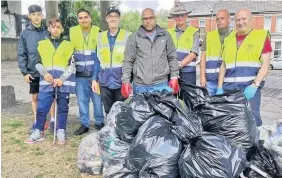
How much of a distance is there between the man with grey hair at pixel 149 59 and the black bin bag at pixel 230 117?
579 millimetres

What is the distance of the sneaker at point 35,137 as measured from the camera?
169 inches

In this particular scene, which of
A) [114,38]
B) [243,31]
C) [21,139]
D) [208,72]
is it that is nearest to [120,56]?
[114,38]

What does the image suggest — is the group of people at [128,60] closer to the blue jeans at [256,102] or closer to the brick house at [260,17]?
the blue jeans at [256,102]

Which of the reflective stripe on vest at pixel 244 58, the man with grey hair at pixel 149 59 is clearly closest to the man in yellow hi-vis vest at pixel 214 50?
the reflective stripe on vest at pixel 244 58

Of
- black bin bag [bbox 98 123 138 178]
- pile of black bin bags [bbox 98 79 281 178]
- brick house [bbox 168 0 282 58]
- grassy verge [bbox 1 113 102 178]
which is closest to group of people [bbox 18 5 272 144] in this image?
grassy verge [bbox 1 113 102 178]

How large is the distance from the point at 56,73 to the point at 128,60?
1077 millimetres

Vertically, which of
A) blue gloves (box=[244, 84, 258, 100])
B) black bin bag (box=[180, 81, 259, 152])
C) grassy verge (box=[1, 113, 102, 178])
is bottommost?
grassy verge (box=[1, 113, 102, 178])

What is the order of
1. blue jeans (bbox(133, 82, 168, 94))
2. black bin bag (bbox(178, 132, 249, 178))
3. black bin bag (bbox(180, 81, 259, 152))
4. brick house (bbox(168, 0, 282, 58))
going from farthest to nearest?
brick house (bbox(168, 0, 282, 58)), blue jeans (bbox(133, 82, 168, 94)), black bin bag (bbox(180, 81, 259, 152)), black bin bag (bbox(178, 132, 249, 178))

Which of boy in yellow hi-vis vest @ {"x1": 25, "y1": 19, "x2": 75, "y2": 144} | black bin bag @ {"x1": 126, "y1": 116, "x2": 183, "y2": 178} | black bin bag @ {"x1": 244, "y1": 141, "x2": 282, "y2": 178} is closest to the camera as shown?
black bin bag @ {"x1": 126, "y1": 116, "x2": 183, "y2": 178}

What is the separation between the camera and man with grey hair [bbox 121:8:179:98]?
358 cm

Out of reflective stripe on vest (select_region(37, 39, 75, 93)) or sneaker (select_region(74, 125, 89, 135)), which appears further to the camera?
sneaker (select_region(74, 125, 89, 135))

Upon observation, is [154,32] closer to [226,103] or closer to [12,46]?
[226,103]

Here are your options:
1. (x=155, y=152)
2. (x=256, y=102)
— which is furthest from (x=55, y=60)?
(x=256, y=102)

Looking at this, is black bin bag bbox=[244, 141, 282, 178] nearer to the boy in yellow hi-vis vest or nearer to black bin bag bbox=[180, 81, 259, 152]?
A: black bin bag bbox=[180, 81, 259, 152]
